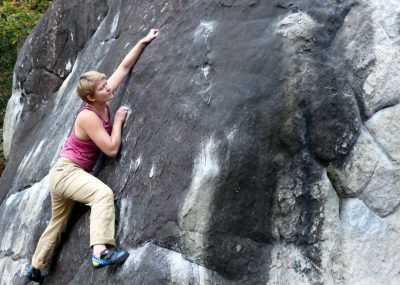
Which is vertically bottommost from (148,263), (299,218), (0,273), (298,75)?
(0,273)

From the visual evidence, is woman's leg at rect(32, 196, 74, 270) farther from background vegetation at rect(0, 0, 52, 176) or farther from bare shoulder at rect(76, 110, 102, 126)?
background vegetation at rect(0, 0, 52, 176)

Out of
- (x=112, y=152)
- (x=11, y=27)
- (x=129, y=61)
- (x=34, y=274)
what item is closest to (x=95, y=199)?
(x=112, y=152)

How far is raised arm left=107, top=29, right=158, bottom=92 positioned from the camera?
210 inches

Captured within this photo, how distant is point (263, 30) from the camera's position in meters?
4.55

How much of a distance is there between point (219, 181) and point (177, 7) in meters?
1.72

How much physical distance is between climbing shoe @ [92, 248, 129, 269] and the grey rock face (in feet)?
0.25

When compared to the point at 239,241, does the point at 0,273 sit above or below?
below

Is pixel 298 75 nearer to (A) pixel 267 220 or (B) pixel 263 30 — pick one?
(B) pixel 263 30

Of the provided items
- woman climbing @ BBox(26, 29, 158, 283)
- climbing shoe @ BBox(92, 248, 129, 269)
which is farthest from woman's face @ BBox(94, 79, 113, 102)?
climbing shoe @ BBox(92, 248, 129, 269)

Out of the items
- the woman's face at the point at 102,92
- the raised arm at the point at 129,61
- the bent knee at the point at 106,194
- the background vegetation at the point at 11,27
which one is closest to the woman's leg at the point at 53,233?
the bent knee at the point at 106,194

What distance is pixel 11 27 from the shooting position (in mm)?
12281

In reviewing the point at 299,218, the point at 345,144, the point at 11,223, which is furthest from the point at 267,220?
the point at 11,223

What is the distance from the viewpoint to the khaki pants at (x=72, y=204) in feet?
15.3

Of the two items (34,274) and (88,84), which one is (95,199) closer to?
(88,84)
